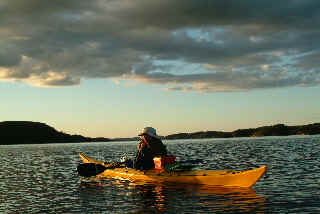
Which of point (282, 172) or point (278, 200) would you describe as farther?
point (282, 172)

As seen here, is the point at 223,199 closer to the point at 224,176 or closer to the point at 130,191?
the point at 224,176

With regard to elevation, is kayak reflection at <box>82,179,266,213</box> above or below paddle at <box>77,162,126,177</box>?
below

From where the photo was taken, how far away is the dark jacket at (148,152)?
21516 millimetres

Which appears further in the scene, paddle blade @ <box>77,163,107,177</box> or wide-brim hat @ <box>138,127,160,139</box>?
paddle blade @ <box>77,163,107,177</box>

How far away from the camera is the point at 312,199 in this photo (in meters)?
15.2

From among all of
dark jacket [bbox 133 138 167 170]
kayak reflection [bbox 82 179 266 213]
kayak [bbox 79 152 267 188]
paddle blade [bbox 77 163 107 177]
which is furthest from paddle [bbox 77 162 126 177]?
kayak reflection [bbox 82 179 266 213]

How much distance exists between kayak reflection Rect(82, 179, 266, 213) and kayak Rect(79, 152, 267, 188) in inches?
15.3

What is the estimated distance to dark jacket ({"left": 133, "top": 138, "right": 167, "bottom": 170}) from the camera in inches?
847

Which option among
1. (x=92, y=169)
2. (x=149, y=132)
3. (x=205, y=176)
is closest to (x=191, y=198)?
(x=205, y=176)

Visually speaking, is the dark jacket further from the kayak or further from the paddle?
the paddle

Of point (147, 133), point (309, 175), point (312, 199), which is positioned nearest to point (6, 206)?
point (147, 133)

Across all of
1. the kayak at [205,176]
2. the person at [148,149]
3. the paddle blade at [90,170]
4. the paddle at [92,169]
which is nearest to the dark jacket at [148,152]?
the person at [148,149]

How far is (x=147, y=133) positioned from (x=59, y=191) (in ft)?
20.1

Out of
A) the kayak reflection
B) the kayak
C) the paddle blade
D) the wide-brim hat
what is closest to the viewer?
the kayak reflection
